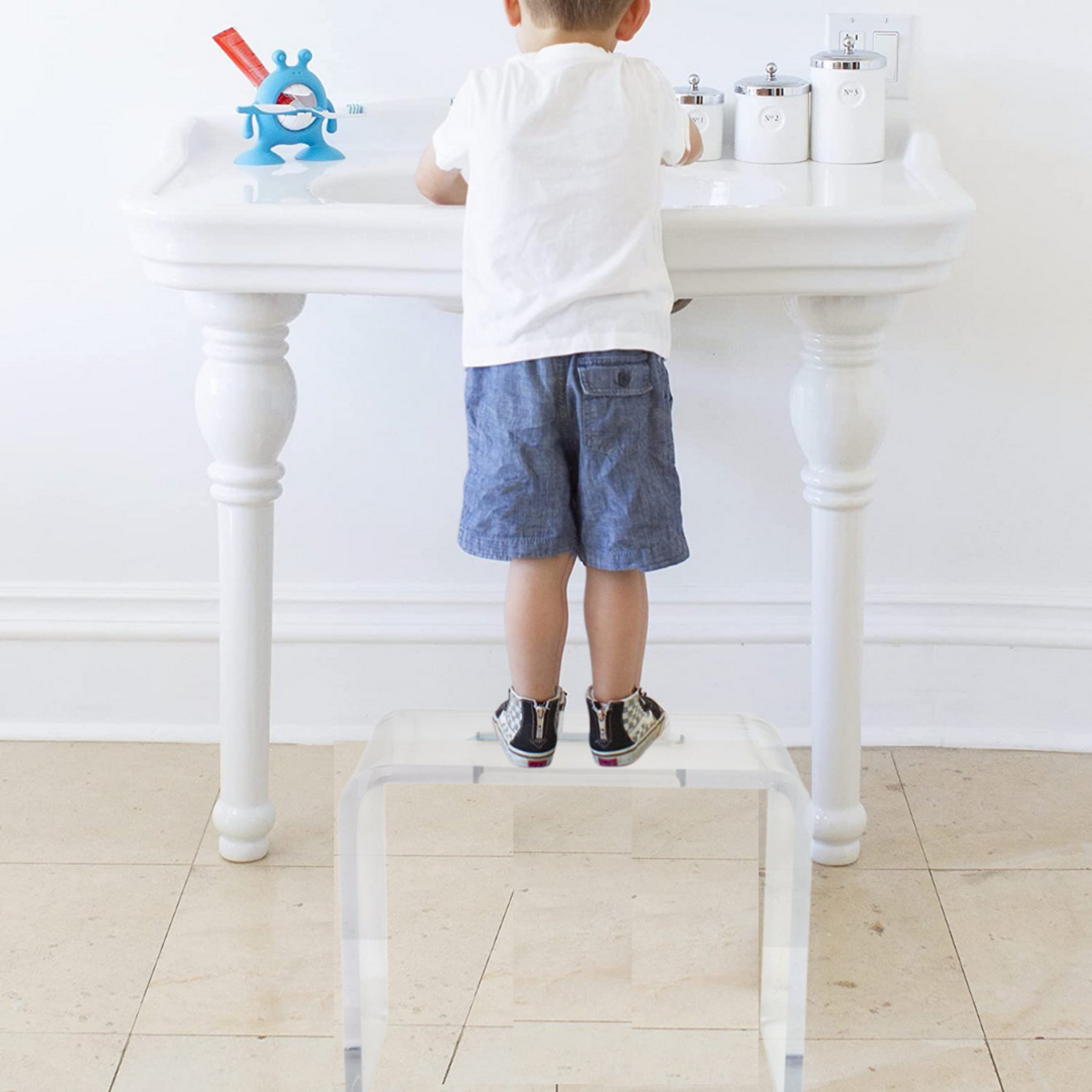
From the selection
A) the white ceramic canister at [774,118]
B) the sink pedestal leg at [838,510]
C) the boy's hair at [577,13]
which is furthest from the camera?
the white ceramic canister at [774,118]

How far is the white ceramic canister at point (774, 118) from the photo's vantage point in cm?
153

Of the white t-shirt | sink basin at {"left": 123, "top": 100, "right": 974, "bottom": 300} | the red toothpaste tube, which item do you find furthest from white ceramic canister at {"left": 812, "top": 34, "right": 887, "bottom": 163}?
the red toothpaste tube

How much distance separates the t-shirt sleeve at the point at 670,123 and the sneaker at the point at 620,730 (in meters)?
0.44

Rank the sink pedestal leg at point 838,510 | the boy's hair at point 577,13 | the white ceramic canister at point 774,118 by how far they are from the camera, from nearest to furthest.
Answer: the boy's hair at point 577,13
the sink pedestal leg at point 838,510
the white ceramic canister at point 774,118

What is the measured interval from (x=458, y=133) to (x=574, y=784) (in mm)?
528

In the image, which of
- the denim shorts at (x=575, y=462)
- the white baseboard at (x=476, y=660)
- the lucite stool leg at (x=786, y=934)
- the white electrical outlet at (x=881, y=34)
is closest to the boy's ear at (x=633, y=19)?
the denim shorts at (x=575, y=462)

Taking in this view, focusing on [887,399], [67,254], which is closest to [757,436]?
[887,399]

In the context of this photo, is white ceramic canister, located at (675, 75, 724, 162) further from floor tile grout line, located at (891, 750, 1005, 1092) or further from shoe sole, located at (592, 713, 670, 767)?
floor tile grout line, located at (891, 750, 1005, 1092)

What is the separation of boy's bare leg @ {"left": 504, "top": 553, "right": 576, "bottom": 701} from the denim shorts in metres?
0.02

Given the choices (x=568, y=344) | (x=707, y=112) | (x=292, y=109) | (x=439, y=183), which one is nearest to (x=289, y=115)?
(x=292, y=109)

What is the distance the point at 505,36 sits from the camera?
165cm

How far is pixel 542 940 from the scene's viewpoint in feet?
4.61

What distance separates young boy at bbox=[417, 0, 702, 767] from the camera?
1.14 m

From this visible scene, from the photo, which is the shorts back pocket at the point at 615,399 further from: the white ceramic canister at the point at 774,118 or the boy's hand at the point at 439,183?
the white ceramic canister at the point at 774,118
